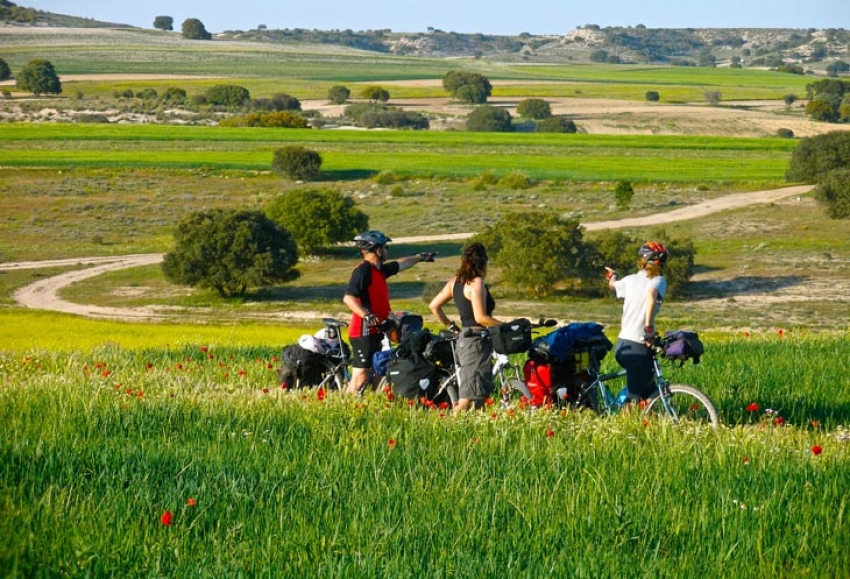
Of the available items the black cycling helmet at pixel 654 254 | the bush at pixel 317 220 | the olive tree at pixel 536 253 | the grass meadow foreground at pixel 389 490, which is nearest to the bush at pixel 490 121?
the bush at pixel 317 220

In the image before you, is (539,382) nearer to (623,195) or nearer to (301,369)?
(301,369)

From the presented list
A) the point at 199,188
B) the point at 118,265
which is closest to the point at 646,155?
the point at 199,188

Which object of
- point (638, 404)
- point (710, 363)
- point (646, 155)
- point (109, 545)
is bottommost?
point (646, 155)

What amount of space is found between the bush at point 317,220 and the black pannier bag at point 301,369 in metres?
46.3

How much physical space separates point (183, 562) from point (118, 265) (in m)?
52.3

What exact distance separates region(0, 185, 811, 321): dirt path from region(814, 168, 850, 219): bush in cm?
599

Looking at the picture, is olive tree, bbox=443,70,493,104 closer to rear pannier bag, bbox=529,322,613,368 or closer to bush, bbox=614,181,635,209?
bush, bbox=614,181,635,209

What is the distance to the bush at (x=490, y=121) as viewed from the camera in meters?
124

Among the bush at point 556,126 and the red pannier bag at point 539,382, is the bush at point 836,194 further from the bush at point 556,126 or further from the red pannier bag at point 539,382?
the bush at point 556,126

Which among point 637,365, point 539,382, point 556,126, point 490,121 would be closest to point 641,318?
point 637,365

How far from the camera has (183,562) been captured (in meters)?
6.87

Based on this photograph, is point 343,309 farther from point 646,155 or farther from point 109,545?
point 646,155

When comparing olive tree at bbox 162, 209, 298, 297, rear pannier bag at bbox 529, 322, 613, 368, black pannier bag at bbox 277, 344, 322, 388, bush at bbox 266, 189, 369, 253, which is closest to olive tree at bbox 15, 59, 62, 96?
bush at bbox 266, 189, 369, 253

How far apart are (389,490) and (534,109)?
416 feet
